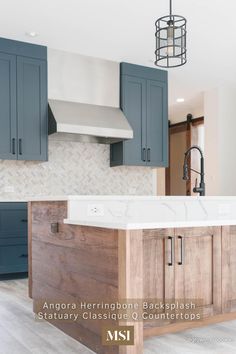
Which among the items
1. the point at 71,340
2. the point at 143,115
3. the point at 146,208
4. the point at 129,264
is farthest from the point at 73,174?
the point at 129,264

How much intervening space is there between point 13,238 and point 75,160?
1315 millimetres

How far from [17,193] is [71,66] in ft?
5.57

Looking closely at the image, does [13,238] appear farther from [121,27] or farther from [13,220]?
[121,27]

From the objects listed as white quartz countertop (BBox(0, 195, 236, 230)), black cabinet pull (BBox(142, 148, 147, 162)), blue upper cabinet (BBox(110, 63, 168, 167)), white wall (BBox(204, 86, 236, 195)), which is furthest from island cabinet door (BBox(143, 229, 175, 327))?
white wall (BBox(204, 86, 236, 195))

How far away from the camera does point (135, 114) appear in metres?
5.47

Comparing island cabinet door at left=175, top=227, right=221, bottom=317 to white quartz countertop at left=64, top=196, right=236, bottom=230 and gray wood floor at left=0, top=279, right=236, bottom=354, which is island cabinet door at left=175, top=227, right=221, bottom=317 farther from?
white quartz countertop at left=64, top=196, right=236, bottom=230

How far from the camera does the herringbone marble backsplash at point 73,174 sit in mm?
4895

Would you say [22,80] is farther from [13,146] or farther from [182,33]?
[182,33]

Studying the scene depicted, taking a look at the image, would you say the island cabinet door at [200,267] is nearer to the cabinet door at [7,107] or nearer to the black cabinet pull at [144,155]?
the cabinet door at [7,107]

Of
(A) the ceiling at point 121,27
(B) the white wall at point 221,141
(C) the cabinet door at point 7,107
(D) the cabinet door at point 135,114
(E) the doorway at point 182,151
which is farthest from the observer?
(E) the doorway at point 182,151

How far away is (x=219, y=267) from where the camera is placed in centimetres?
250

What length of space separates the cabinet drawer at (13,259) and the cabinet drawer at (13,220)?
0.14m

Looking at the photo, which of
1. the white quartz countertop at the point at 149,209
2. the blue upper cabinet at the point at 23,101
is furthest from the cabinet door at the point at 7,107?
the white quartz countertop at the point at 149,209

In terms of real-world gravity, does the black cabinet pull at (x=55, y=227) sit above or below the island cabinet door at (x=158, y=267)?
above
